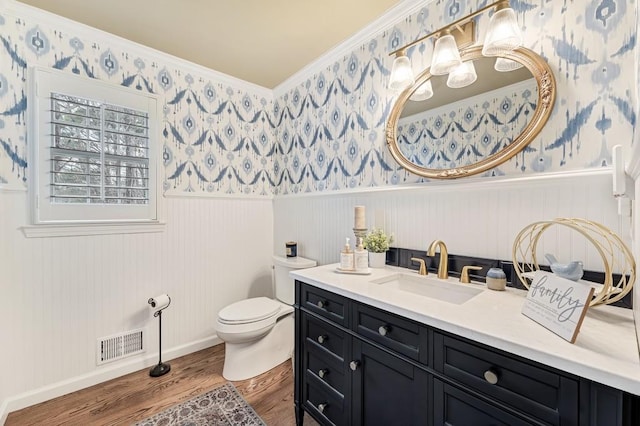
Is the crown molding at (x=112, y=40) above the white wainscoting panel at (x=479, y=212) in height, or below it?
above

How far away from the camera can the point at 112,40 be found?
1.98 metres

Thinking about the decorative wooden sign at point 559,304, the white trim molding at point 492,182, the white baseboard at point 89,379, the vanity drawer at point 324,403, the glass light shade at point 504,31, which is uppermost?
the glass light shade at point 504,31

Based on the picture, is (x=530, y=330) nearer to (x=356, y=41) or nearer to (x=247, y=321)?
(x=247, y=321)

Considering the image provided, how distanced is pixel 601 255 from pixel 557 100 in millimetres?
700

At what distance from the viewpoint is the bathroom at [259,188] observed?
3.64 feet

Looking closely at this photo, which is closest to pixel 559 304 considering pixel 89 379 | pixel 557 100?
pixel 557 100

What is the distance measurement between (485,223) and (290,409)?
60.9 inches

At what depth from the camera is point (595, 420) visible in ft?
2.10

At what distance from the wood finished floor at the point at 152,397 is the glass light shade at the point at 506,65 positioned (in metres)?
2.10

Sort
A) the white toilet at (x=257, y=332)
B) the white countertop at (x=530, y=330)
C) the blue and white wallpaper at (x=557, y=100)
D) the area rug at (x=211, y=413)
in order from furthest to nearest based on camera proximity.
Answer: the white toilet at (x=257, y=332), the area rug at (x=211, y=413), the blue and white wallpaper at (x=557, y=100), the white countertop at (x=530, y=330)

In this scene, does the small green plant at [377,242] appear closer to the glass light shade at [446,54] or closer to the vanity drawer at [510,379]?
the vanity drawer at [510,379]

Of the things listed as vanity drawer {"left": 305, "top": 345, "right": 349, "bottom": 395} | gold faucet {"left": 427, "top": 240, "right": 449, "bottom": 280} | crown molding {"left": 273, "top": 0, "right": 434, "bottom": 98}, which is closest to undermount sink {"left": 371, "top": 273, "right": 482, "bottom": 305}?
gold faucet {"left": 427, "top": 240, "right": 449, "bottom": 280}

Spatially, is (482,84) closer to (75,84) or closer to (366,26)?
(366,26)

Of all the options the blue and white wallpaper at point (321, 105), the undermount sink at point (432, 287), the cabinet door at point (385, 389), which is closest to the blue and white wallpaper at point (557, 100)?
the blue and white wallpaper at point (321, 105)
